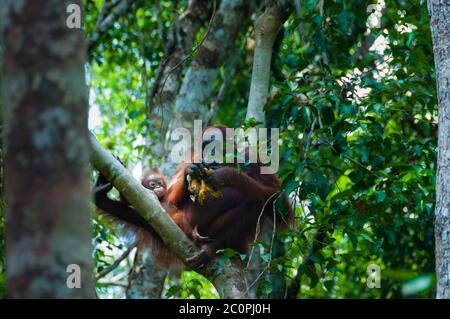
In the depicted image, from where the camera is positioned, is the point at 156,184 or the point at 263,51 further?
the point at 156,184

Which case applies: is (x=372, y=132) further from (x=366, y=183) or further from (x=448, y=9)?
(x=448, y=9)

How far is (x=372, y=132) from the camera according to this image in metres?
5.00

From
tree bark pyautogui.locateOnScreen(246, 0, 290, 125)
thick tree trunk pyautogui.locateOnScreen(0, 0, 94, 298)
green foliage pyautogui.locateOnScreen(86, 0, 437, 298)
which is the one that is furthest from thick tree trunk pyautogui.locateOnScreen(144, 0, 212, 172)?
thick tree trunk pyautogui.locateOnScreen(0, 0, 94, 298)

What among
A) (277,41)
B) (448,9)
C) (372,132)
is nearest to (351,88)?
(372,132)

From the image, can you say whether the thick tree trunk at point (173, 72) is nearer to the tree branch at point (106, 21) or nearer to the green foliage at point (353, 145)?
the green foliage at point (353, 145)

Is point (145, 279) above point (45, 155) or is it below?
below

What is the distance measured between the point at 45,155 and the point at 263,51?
421 centimetres

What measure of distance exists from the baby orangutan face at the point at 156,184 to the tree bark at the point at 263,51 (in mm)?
1049

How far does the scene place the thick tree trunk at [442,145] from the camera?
328 cm

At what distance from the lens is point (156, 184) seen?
19.4ft

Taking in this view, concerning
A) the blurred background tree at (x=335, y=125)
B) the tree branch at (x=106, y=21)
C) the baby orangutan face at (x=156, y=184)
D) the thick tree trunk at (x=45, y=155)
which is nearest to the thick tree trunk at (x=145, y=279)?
the blurred background tree at (x=335, y=125)

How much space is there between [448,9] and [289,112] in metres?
1.54

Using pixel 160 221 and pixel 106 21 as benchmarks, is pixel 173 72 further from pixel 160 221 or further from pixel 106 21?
pixel 160 221

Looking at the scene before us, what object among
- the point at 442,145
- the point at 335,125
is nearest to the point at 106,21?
the point at 335,125
